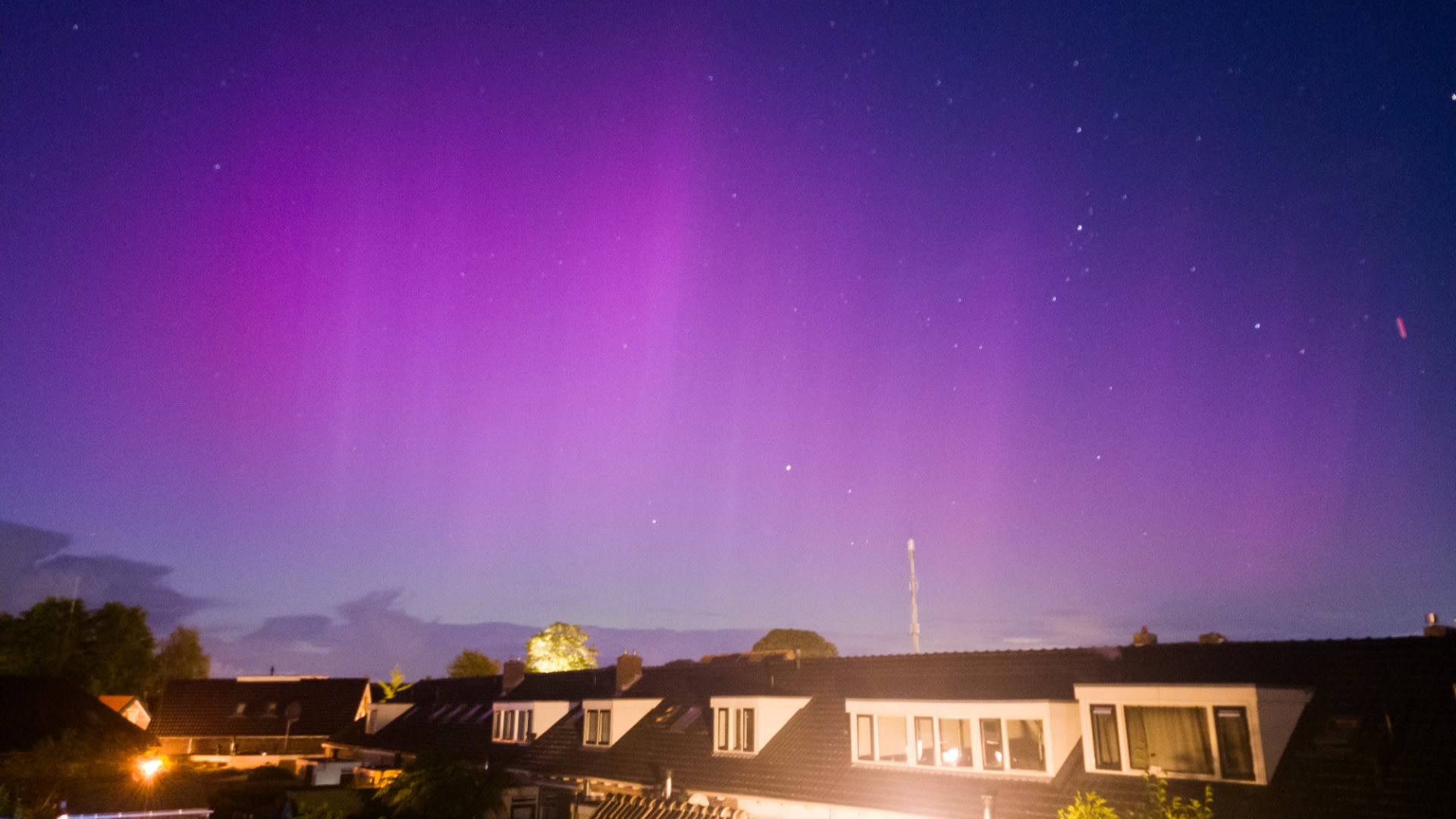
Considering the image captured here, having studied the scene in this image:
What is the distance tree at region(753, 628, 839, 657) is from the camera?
9970 cm

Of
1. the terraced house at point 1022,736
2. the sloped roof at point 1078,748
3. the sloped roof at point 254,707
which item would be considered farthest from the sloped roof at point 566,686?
the sloped roof at point 254,707

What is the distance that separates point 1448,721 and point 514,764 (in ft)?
110

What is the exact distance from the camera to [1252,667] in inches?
902

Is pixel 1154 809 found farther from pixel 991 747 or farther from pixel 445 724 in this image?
pixel 445 724

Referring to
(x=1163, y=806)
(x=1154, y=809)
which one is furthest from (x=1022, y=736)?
(x=1163, y=806)

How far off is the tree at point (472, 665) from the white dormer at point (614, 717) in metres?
65.1

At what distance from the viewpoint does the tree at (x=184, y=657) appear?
124m

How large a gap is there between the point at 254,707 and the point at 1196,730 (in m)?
74.0

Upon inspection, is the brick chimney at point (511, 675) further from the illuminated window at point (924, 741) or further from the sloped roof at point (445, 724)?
the illuminated window at point (924, 741)

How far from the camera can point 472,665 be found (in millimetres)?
100062

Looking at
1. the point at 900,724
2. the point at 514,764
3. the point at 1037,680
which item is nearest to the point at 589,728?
the point at 514,764

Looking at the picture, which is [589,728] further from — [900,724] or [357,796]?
[900,724]

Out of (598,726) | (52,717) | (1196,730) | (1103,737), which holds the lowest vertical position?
(52,717)

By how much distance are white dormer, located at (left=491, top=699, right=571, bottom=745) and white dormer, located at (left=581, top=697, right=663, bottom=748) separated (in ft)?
12.9
